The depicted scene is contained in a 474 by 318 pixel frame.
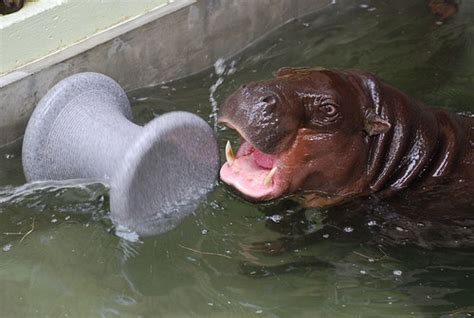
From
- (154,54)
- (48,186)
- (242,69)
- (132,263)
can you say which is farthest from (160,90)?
(132,263)

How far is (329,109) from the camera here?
382 centimetres

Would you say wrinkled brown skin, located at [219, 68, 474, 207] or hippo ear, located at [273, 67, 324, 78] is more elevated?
hippo ear, located at [273, 67, 324, 78]

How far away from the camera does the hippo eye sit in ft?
12.5

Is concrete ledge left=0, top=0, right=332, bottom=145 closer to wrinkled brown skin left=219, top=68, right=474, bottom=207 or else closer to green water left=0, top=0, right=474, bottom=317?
green water left=0, top=0, right=474, bottom=317

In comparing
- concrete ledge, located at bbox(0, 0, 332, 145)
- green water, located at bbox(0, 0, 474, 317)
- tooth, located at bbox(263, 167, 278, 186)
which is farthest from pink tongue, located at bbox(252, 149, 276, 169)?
concrete ledge, located at bbox(0, 0, 332, 145)

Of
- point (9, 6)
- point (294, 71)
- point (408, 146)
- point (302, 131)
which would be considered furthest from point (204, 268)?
point (9, 6)

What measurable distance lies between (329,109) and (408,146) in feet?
1.85

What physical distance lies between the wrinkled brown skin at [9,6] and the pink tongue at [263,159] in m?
1.73

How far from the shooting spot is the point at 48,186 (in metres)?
4.28

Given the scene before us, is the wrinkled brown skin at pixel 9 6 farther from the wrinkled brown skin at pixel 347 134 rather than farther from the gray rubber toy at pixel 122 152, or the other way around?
the wrinkled brown skin at pixel 347 134

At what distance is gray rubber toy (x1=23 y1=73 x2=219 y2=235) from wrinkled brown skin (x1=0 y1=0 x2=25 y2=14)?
2.30 feet

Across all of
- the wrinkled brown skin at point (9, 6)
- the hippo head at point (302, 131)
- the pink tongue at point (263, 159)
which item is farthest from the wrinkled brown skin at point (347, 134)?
the wrinkled brown skin at point (9, 6)

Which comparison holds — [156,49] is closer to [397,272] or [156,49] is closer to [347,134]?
[347,134]

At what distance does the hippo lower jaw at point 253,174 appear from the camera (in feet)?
12.6
